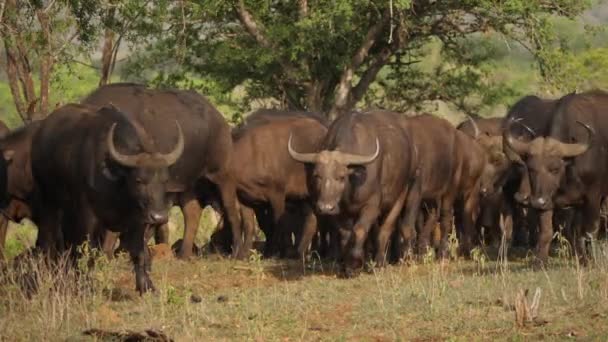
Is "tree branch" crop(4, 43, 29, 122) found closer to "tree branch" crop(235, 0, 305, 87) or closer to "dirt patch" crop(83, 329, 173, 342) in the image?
"tree branch" crop(235, 0, 305, 87)

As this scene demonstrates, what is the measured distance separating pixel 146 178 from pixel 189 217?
513 centimetres

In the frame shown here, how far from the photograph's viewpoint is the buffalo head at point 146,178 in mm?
14242

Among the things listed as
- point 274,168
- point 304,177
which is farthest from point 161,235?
point 304,177

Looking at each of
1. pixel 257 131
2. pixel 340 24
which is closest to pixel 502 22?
pixel 340 24

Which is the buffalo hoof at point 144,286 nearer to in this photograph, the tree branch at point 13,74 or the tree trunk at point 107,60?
the tree branch at point 13,74

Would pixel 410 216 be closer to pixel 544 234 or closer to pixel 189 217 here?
pixel 544 234

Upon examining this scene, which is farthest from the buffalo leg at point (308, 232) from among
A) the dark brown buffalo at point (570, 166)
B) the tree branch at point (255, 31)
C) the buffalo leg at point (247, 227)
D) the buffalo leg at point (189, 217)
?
the tree branch at point (255, 31)

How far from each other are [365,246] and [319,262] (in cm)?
61

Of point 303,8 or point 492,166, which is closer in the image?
point 492,166

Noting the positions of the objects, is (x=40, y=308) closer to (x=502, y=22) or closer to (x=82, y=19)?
(x=82, y=19)

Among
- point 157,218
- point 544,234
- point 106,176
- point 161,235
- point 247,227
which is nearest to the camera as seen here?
point 157,218

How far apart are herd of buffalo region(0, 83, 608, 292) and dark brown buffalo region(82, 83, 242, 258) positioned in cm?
2

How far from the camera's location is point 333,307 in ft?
44.1

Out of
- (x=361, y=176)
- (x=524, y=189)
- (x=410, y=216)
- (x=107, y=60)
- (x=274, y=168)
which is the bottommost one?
(x=410, y=216)
